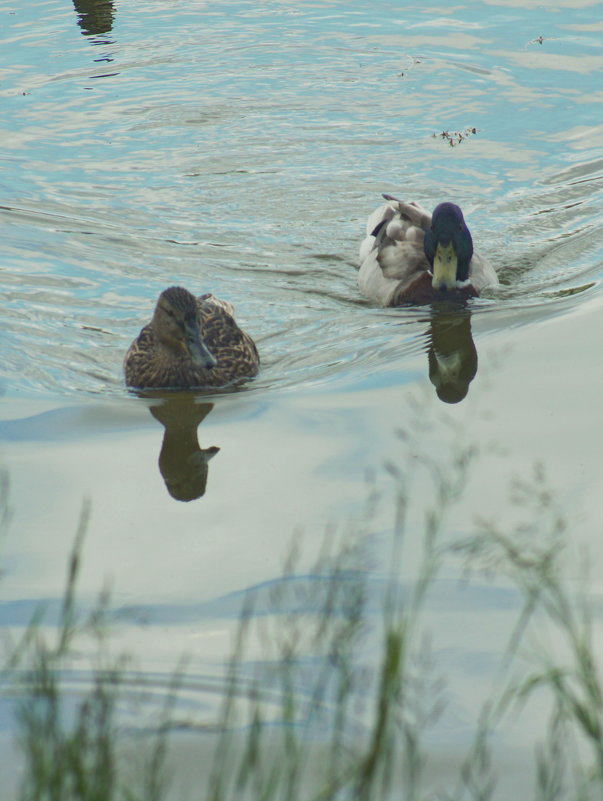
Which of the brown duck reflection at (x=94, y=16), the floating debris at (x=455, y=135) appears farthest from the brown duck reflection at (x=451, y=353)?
the brown duck reflection at (x=94, y=16)

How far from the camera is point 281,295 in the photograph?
32.4 ft

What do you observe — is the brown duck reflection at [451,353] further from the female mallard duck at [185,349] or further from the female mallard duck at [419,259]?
the female mallard duck at [185,349]

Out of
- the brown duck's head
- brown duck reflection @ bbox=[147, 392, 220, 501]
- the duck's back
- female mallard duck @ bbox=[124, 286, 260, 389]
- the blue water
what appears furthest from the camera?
the blue water

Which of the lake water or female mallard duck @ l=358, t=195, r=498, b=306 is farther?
female mallard duck @ l=358, t=195, r=498, b=306

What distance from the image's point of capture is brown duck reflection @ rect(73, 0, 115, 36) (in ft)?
55.6

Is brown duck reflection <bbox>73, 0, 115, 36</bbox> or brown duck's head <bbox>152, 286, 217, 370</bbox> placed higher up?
brown duck's head <bbox>152, 286, 217, 370</bbox>

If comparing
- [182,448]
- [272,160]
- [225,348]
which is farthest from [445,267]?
[272,160]

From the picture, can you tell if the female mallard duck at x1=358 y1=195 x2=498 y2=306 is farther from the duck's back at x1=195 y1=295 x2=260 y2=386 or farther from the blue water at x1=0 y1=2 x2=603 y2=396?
the duck's back at x1=195 y1=295 x2=260 y2=386

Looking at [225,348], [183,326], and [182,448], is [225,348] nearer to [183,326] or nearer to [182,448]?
[183,326]

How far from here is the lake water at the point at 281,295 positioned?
16.8 feet

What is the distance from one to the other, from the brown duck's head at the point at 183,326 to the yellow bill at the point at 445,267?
8.13 feet

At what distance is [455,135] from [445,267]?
417 cm

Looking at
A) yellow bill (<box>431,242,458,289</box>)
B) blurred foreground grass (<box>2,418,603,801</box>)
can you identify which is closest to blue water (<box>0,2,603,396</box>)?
yellow bill (<box>431,242,458,289</box>)

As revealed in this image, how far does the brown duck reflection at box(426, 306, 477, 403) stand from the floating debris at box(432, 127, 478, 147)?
416 cm
